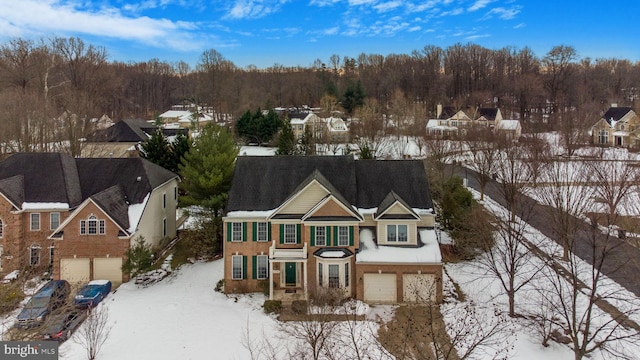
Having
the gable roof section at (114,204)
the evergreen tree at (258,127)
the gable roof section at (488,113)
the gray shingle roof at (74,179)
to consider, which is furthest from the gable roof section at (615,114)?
the gable roof section at (114,204)

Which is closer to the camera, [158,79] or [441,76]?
[441,76]

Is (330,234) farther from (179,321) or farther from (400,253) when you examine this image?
(179,321)

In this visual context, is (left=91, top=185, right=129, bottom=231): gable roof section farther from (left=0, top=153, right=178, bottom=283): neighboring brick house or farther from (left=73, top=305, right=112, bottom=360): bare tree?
(left=73, top=305, right=112, bottom=360): bare tree

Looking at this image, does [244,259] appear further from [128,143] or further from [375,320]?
[128,143]

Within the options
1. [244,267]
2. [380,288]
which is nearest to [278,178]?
[244,267]

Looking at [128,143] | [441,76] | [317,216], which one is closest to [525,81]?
[441,76]

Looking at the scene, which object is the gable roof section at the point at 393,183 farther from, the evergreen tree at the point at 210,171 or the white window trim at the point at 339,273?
the evergreen tree at the point at 210,171
